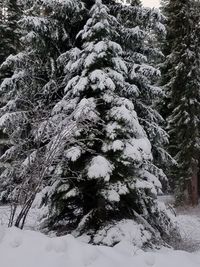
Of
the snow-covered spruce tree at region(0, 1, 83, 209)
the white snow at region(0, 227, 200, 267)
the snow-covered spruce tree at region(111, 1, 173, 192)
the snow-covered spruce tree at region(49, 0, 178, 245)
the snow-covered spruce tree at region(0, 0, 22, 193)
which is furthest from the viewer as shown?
the snow-covered spruce tree at region(0, 0, 22, 193)

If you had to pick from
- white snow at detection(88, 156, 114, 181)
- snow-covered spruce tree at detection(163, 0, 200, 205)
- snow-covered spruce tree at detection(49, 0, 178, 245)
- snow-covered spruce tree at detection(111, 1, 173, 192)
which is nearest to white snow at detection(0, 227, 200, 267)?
white snow at detection(88, 156, 114, 181)

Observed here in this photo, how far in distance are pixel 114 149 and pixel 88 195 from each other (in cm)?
175

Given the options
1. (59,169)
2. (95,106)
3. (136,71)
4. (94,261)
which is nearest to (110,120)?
(95,106)

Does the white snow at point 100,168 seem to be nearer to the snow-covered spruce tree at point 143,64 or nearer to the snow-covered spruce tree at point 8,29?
the snow-covered spruce tree at point 143,64

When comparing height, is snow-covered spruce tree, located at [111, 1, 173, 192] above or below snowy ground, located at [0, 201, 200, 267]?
above

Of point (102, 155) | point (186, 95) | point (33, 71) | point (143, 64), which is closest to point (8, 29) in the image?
point (186, 95)

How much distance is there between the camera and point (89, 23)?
8.88 meters

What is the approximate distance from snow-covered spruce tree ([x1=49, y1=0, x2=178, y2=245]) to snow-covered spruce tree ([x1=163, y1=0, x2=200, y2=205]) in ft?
31.3

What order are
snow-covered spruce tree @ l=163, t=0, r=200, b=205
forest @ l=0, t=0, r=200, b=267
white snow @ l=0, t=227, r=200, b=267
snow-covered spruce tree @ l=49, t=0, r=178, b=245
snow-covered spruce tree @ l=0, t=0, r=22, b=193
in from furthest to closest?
snow-covered spruce tree @ l=0, t=0, r=22, b=193 → snow-covered spruce tree @ l=163, t=0, r=200, b=205 → snow-covered spruce tree @ l=49, t=0, r=178, b=245 → forest @ l=0, t=0, r=200, b=267 → white snow @ l=0, t=227, r=200, b=267

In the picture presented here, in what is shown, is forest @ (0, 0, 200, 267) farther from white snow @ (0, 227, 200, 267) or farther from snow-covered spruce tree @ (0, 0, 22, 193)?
snow-covered spruce tree @ (0, 0, 22, 193)

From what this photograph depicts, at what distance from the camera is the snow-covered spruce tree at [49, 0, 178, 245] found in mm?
8062

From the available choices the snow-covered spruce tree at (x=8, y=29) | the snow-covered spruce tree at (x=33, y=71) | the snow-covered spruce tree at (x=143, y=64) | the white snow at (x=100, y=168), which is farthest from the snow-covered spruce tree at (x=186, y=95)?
the white snow at (x=100, y=168)

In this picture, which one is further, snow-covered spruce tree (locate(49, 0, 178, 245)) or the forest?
snow-covered spruce tree (locate(49, 0, 178, 245))

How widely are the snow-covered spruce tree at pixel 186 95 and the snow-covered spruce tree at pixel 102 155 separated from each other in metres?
9.55
